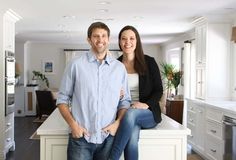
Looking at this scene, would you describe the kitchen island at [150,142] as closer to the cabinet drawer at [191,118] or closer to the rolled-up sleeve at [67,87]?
the rolled-up sleeve at [67,87]

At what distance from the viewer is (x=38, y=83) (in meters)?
11.2

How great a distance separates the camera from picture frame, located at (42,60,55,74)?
1123cm

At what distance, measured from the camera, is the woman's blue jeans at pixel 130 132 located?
70.9 inches

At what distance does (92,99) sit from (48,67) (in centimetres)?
976

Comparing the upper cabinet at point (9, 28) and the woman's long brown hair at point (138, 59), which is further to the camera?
the upper cabinet at point (9, 28)

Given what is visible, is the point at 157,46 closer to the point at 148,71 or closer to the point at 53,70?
the point at 53,70

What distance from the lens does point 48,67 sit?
1123cm

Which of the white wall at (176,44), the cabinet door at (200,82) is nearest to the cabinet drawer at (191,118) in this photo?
the cabinet door at (200,82)

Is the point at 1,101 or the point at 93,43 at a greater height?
the point at 93,43

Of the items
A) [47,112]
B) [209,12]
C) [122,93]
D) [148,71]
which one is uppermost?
[209,12]

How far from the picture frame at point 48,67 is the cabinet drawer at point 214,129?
7.07m

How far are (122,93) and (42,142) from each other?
0.59 m

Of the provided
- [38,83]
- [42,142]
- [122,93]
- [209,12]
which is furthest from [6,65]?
[38,83]

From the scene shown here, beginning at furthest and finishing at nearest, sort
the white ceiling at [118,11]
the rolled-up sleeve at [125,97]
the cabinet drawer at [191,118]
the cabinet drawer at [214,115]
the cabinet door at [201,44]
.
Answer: the cabinet drawer at [191,118], the cabinet door at [201,44], the cabinet drawer at [214,115], the white ceiling at [118,11], the rolled-up sleeve at [125,97]
